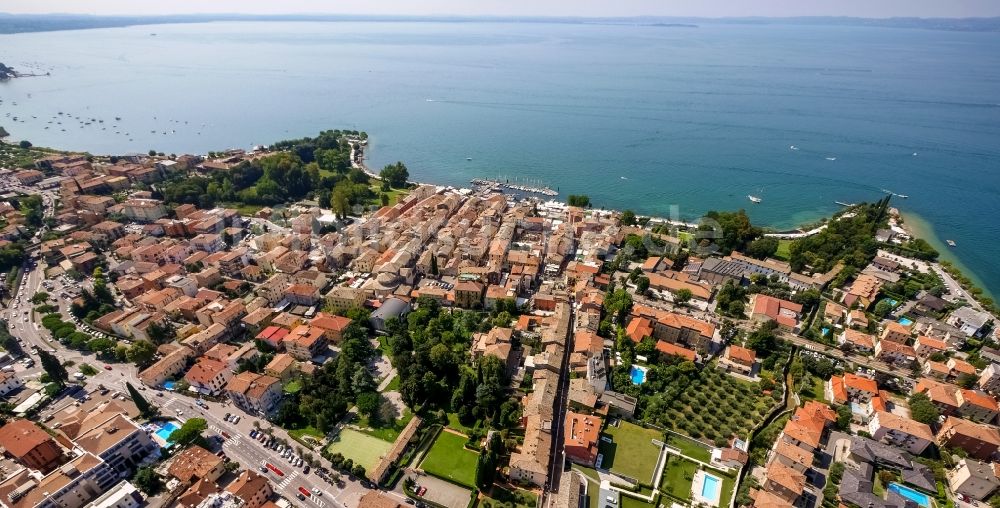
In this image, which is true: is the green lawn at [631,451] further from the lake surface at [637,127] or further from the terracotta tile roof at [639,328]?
the lake surface at [637,127]

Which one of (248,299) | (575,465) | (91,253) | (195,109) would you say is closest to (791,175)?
(575,465)

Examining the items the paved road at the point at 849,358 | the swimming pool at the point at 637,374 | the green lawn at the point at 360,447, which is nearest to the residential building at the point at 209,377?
the green lawn at the point at 360,447

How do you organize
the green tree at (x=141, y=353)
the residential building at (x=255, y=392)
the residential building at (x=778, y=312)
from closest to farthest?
the residential building at (x=255, y=392)
the green tree at (x=141, y=353)
the residential building at (x=778, y=312)

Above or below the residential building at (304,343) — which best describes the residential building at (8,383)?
below

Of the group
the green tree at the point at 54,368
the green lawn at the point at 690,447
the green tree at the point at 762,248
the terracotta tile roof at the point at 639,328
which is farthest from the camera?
the green tree at the point at 762,248

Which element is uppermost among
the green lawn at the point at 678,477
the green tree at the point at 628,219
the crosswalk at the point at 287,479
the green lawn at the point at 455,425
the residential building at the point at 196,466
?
the green tree at the point at 628,219

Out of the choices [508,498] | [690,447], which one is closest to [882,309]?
[690,447]

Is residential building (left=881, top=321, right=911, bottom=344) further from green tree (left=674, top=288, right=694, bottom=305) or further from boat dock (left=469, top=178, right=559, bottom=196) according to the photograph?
boat dock (left=469, top=178, right=559, bottom=196)
